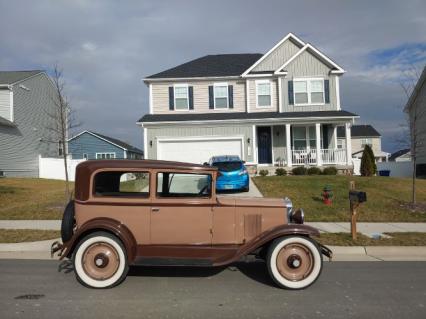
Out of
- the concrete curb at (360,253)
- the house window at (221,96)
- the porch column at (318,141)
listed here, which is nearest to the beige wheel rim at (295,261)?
the concrete curb at (360,253)

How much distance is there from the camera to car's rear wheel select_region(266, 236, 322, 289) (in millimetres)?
6246

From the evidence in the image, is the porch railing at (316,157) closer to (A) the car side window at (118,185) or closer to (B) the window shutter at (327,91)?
(B) the window shutter at (327,91)

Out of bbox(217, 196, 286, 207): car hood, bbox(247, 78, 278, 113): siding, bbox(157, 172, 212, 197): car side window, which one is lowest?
bbox(217, 196, 286, 207): car hood

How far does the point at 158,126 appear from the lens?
1022 inches

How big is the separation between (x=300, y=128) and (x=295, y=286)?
2214cm

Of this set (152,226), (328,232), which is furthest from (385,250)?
(152,226)

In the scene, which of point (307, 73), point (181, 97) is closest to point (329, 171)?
point (307, 73)

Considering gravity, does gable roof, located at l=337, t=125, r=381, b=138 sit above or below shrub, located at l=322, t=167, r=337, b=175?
above

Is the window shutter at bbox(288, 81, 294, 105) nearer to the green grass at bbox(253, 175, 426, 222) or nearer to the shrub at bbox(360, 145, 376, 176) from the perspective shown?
the shrub at bbox(360, 145, 376, 176)

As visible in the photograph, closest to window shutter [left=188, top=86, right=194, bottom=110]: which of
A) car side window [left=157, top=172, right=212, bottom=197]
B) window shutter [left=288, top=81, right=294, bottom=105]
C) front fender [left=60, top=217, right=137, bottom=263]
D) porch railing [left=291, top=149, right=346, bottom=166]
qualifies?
window shutter [left=288, top=81, right=294, bottom=105]

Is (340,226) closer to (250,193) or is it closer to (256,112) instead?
(250,193)

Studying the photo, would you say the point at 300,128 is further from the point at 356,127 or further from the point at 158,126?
the point at 356,127

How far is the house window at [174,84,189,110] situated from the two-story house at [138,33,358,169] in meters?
0.06

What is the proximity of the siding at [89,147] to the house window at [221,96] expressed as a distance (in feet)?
63.3
